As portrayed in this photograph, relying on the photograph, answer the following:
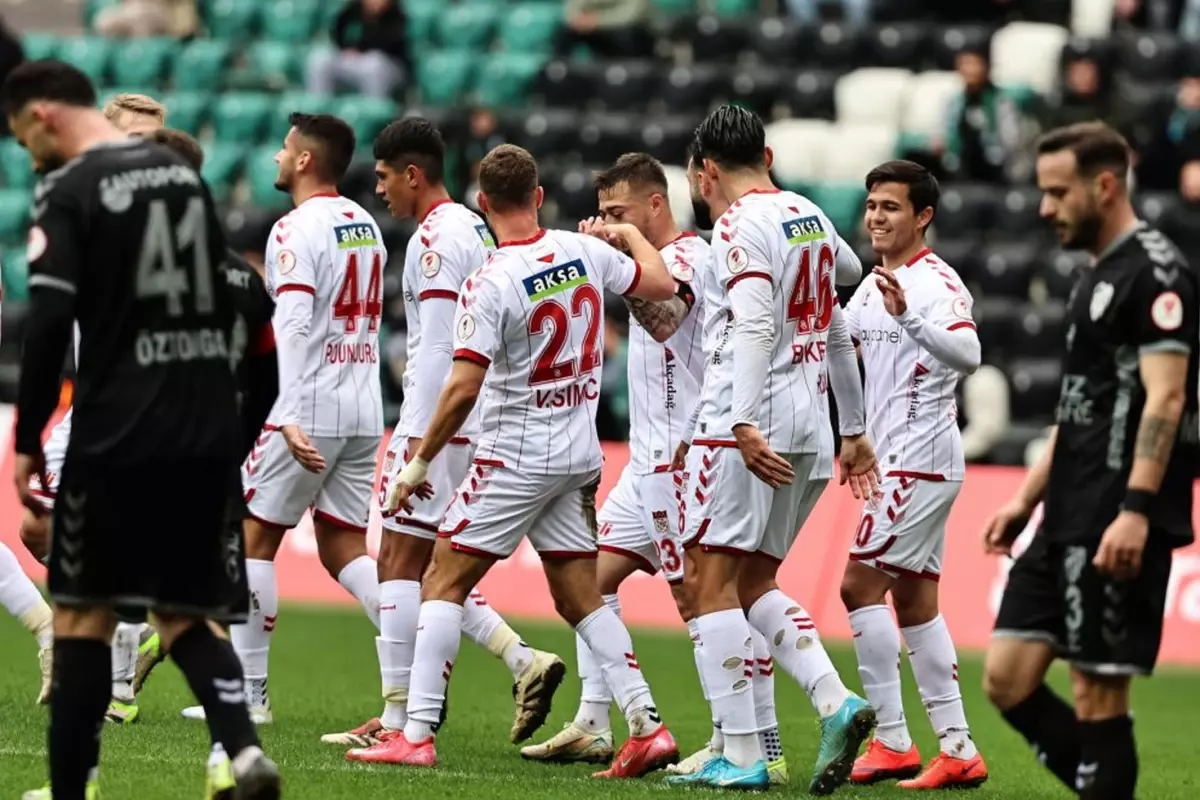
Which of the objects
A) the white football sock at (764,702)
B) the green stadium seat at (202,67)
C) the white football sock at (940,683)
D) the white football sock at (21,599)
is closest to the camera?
the white football sock at (764,702)

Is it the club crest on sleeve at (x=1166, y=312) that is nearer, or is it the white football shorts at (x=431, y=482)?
the club crest on sleeve at (x=1166, y=312)

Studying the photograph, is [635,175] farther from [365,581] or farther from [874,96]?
[874,96]

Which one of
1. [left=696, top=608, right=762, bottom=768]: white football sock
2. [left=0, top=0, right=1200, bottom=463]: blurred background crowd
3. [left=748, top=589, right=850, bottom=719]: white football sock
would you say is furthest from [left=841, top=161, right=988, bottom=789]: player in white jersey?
[left=0, top=0, right=1200, bottom=463]: blurred background crowd

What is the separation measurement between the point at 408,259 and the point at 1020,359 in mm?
9108

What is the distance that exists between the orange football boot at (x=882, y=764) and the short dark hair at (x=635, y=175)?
9.03ft

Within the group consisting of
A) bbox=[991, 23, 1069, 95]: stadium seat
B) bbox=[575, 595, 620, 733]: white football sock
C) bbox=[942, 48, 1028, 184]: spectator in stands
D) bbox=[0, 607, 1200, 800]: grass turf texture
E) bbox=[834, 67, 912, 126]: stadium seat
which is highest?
bbox=[991, 23, 1069, 95]: stadium seat

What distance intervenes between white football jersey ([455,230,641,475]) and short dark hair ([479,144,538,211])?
0.18 metres

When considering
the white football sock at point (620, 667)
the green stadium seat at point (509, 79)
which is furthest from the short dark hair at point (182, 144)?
the green stadium seat at point (509, 79)

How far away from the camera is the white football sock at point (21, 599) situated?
10336mm

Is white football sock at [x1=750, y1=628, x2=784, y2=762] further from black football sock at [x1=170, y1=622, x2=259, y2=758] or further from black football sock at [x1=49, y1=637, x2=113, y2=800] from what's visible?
black football sock at [x1=49, y1=637, x2=113, y2=800]

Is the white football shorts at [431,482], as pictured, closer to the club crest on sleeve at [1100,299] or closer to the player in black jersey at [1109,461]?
the player in black jersey at [1109,461]

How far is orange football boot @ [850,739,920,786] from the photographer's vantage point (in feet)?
31.4

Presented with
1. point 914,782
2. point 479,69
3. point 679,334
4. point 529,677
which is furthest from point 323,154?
point 479,69

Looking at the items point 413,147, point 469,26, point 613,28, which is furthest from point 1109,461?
point 469,26
